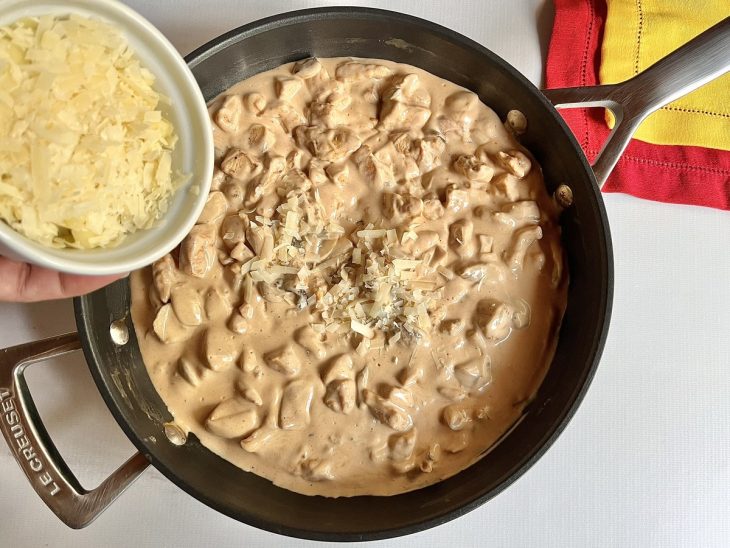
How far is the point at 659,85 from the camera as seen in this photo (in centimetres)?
150

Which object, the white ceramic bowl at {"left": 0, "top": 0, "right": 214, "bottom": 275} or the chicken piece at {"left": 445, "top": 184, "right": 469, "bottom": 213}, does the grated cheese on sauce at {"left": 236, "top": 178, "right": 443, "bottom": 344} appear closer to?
the chicken piece at {"left": 445, "top": 184, "right": 469, "bottom": 213}

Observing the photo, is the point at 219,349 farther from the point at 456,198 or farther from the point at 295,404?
the point at 456,198

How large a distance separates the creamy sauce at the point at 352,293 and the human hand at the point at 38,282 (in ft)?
0.70

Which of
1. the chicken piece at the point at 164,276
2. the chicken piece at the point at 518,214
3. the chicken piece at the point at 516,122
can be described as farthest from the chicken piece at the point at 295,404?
the chicken piece at the point at 516,122

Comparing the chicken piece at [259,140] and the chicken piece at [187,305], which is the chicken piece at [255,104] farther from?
the chicken piece at [187,305]

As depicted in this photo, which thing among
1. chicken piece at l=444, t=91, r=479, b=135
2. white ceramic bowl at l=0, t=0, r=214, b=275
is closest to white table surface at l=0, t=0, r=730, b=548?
chicken piece at l=444, t=91, r=479, b=135

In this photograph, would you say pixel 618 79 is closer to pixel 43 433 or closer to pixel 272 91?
pixel 272 91

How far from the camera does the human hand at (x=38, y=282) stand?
1.32 m

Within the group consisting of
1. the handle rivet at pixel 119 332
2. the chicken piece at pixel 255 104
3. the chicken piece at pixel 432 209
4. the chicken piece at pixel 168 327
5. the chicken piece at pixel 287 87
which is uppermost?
the chicken piece at pixel 287 87

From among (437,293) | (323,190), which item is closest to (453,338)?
(437,293)

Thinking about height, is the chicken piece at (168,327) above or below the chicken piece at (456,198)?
below

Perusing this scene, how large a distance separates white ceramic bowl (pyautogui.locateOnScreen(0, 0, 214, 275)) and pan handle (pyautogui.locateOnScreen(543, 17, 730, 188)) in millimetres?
899

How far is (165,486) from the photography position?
1685 millimetres

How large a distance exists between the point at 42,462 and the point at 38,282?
39cm
